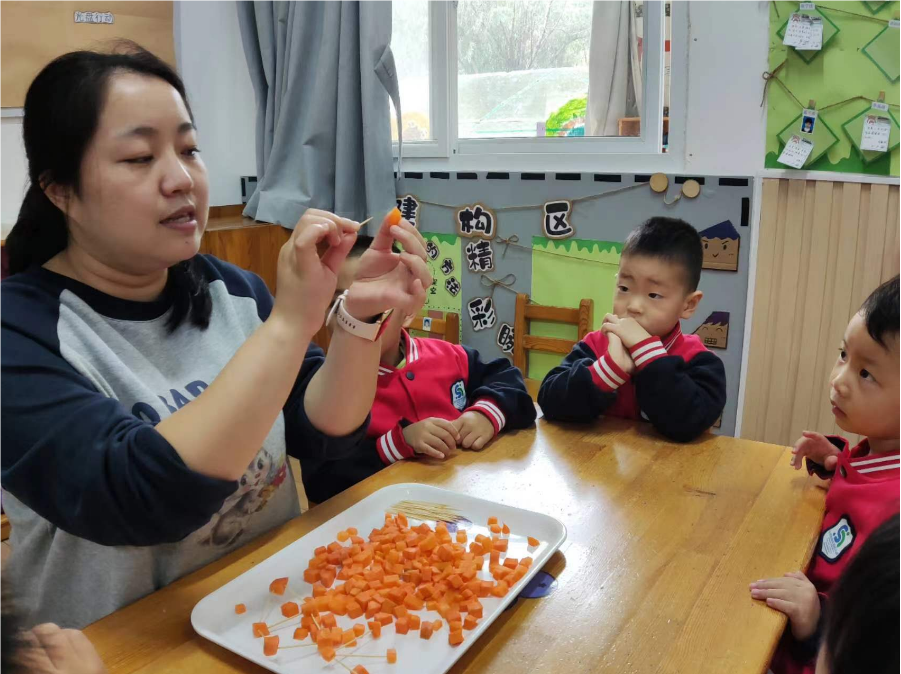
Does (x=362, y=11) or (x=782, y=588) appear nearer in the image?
(x=782, y=588)

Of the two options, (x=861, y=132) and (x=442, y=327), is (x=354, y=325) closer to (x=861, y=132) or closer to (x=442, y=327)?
(x=861, y=132)

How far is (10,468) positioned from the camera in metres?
0.85

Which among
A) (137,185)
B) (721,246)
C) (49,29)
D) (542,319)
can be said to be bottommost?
(542,319)

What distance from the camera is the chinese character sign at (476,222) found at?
2.89 metres

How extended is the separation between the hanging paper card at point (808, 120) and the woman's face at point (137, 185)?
6.14 ft

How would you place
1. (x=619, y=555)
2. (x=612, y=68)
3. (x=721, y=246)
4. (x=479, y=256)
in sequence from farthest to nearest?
(x=479, y=256), (x=612, y=68), (x=721, y=246), (x=619, y=555)

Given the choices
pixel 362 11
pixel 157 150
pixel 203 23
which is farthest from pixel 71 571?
pixel 203 23

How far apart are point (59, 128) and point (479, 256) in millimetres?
2096

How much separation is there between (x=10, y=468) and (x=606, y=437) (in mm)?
1020

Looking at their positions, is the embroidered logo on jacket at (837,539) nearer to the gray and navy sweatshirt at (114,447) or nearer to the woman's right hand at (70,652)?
the gray and navy sweatshirt at (114,447)

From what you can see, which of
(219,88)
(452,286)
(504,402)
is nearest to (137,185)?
(504,402)

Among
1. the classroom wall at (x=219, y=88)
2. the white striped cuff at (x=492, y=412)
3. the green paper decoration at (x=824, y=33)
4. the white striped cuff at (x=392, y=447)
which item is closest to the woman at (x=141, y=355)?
the white striped cuff at (x=392, y=447)

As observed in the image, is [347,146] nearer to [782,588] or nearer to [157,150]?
[157,150]

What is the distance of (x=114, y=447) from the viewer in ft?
2.68
